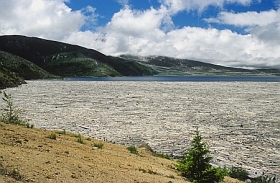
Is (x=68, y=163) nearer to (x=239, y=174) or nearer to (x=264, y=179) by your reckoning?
(x=239, y=174)

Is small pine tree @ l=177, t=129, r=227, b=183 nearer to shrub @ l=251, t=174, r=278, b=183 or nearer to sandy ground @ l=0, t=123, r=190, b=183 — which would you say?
sandy ground @ l=0, t=123, r=190, b=183

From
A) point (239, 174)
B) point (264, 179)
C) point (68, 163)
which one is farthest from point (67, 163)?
point (264, 179)

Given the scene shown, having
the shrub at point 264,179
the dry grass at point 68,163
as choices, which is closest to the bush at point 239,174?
the shrub at point 264,179

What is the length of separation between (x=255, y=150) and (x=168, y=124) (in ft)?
47.4

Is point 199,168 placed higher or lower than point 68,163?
lower

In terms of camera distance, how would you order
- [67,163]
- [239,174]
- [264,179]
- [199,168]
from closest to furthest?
[67,163] → [199,168] → [264,179] → [239,174]

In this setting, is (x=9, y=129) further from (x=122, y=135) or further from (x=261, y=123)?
(x=261, y=123)

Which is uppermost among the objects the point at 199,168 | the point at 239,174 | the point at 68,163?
the point at 68,163

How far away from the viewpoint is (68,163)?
49.9ft

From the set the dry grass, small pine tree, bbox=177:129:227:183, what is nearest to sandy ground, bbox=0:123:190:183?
the dry grass

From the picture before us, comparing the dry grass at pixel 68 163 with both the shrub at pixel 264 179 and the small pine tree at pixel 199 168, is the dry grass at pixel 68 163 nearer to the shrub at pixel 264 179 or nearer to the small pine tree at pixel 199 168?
the small pine tree at pixel 199 168

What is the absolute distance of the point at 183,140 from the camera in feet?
104

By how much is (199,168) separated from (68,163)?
6.65 metres

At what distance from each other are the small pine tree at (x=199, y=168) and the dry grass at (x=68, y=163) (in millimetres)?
651
